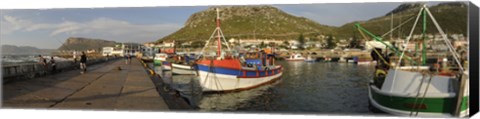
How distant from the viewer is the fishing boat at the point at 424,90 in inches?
489

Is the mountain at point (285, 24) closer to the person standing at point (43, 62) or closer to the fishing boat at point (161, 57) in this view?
the person standing at point (43, 62)

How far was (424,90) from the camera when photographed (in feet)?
42.4

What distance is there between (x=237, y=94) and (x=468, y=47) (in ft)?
35.6

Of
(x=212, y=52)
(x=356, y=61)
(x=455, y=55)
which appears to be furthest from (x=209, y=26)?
(x=455, y=55)

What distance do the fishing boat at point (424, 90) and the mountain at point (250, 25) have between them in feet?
9.90

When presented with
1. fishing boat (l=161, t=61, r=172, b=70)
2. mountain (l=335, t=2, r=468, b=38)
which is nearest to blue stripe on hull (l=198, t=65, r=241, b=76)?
mountain (l=335, t=2, r=468, b=38)

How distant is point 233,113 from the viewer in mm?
14727

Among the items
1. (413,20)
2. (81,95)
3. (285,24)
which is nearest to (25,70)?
(81,95)

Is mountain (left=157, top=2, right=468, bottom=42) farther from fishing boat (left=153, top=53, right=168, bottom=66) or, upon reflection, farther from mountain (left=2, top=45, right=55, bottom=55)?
fishing boat (left=153, top=53, right=168, bottom=66)

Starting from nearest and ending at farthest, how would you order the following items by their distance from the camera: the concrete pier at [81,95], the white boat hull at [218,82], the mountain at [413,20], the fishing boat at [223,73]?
the mountain at [413,20] → the concrete pier at [81,95] → the fishing boat at [223,73] → the white boat hull at [218,82]

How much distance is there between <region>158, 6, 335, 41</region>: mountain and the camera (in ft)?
51.2

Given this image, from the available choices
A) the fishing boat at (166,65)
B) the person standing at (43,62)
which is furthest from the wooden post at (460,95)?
the fishing boat at (166,65)

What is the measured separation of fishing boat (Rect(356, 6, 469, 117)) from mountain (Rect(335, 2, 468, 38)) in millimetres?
175

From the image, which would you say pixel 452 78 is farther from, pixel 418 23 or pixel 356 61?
pixel 356 61
